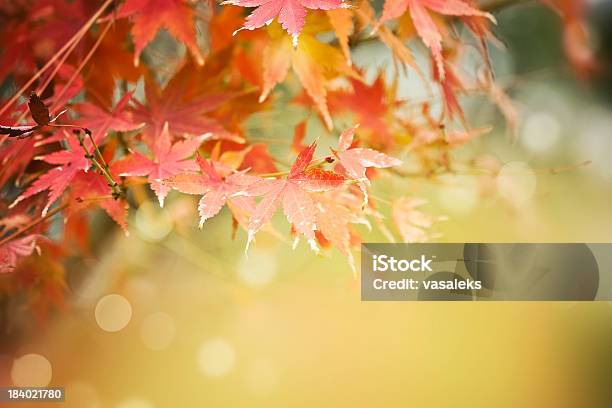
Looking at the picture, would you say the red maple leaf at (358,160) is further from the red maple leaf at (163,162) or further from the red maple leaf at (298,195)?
the red maple leaf at (163,162)

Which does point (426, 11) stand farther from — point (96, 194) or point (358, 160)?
point (96, 194)

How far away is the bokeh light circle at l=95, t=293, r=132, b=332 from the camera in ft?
4.16

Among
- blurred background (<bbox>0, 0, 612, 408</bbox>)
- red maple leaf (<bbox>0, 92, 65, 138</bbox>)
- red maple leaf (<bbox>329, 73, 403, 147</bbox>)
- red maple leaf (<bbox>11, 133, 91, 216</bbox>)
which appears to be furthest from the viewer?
blurred background (<bbox>0, 0, 612, 408</bbox>)

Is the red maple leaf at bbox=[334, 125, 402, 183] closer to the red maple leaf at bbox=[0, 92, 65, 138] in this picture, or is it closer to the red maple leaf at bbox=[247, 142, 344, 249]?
the red maple leaf at bbox=[247, 142, 344, 249]

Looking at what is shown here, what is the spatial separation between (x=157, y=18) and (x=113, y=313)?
0.77 meters

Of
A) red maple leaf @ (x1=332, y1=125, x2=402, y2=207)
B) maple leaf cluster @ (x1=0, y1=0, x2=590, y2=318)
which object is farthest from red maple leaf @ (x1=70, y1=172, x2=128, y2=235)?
red maple leaf @ (x1=332, y1=125, x2=402, y2=207)

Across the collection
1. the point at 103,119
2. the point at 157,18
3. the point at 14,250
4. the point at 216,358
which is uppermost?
the point at 157,18

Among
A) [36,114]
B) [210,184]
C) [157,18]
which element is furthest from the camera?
[157,18]

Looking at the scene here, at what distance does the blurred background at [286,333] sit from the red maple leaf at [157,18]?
0.40 m

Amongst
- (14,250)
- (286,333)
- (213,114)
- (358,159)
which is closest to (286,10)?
(358,159)

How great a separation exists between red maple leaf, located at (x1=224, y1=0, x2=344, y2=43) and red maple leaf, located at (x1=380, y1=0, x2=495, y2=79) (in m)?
0.11

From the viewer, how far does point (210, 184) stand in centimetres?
61

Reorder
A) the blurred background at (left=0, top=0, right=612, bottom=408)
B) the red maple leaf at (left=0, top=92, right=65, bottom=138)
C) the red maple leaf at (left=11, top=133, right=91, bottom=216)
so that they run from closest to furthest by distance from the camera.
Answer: the red maple leaf at (left=0, top=92, right=65, bottom=138) → the red maple leaf at (left=11, top=133, right=91, bottom=216) → the blurred background at (left=0, top=0, right=612, bottom=408)

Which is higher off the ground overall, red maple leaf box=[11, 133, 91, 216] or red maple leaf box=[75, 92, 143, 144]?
red maple leaf box=[75, 92, 143, 144]
